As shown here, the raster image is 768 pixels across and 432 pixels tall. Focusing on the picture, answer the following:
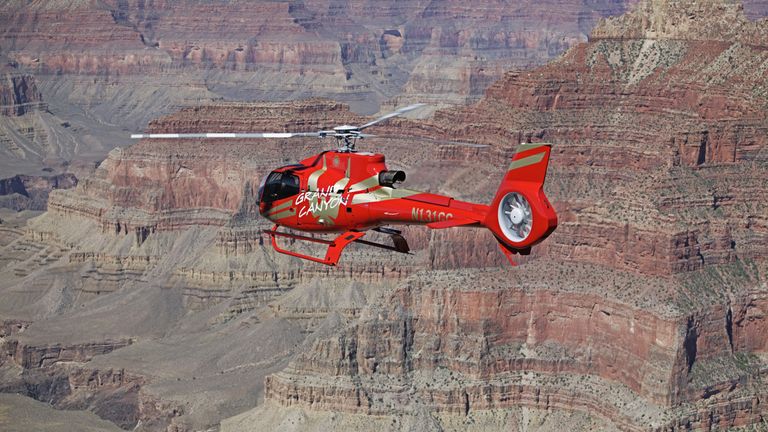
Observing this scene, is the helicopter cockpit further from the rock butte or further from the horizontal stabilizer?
the rock butte

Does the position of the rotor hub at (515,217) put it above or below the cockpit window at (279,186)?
below

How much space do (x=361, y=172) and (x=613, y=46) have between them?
10045 centimetres

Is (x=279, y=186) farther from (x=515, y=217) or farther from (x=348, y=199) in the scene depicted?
(x=515, y=217)

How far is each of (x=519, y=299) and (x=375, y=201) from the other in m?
60.5

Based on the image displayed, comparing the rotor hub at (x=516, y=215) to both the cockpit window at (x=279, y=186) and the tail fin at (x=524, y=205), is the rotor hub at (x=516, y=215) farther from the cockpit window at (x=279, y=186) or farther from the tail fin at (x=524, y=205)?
the cockpit window at (x=279, y=186)

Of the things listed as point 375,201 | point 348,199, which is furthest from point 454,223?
point 348,199

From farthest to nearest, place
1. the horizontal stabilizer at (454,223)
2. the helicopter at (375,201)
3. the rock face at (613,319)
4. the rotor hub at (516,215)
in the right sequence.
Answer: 1. the rock face at (613,319)
2. the horizontal stabilizer at (454,223)
3. the rotor hub at (516,215)
4. the helicopter at (375,201)

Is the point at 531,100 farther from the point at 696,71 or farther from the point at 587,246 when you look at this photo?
the point at 587,246

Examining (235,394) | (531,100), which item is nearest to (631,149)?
(531,100)

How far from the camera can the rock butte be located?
130 m

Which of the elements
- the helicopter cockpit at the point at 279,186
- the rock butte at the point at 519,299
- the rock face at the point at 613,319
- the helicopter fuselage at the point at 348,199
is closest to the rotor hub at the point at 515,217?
the helicopter fuselage at the point at 348,199

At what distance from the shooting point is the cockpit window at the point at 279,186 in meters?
80.7

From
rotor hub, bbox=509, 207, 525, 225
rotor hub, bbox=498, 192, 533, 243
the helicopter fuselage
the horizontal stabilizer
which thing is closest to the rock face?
the helicopter fuselage

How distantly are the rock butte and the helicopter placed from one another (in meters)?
50.4
